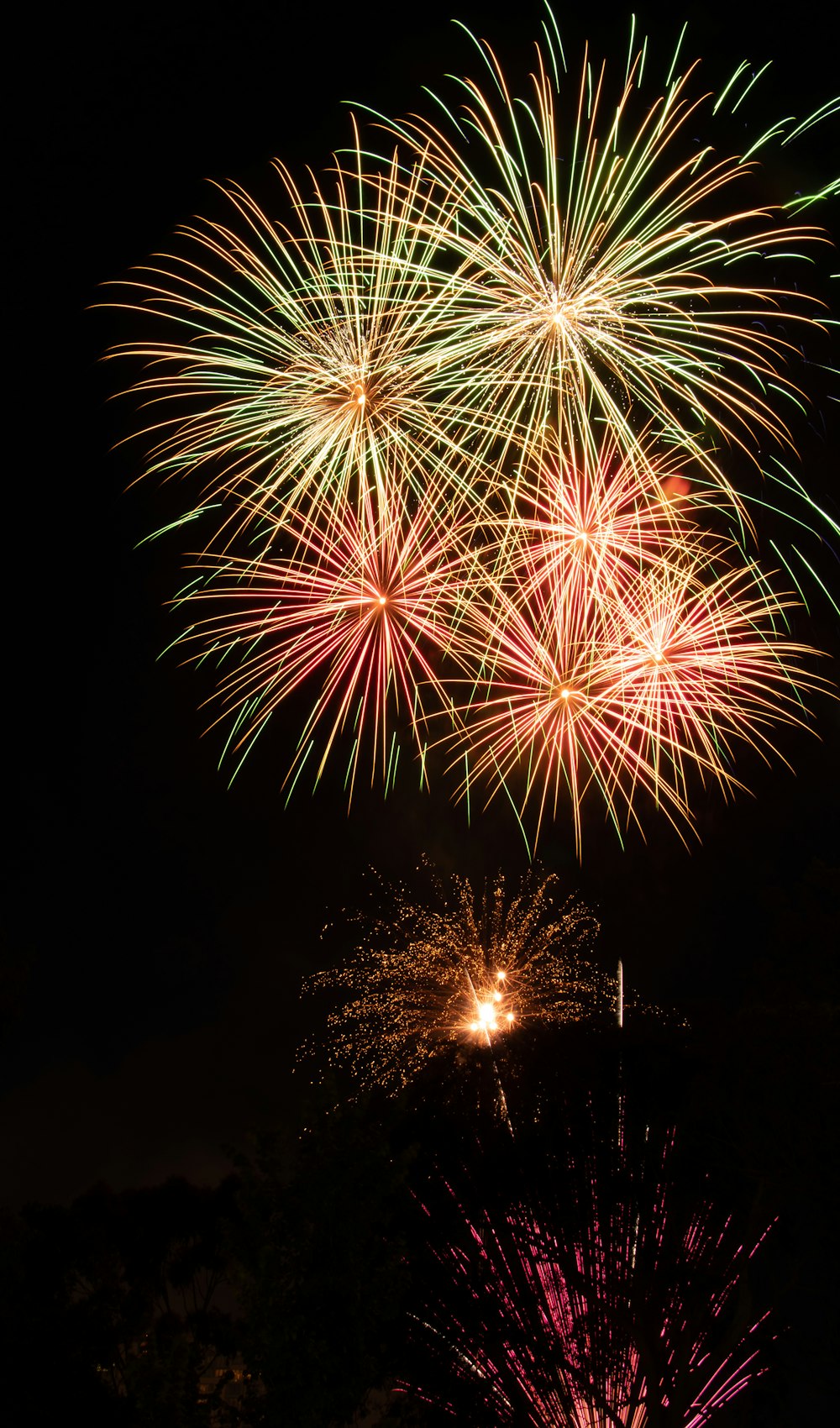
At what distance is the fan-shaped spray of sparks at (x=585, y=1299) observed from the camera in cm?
1945

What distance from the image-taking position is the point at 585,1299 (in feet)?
66.2

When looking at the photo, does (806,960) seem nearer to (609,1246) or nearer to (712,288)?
(609,1246)

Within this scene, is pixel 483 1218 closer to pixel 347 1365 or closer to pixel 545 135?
pixel 347 1365

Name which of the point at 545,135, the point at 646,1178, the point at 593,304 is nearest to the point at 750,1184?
the point at 646,1178

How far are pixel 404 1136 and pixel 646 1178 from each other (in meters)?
4.90

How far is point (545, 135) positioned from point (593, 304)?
5.57 ft

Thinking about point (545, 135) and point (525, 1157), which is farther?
point (525, 1157)

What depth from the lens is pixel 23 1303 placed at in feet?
57.0

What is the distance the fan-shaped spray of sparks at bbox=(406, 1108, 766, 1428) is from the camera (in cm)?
1945

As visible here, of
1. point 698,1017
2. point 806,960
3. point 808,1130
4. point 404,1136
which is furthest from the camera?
point 806,960

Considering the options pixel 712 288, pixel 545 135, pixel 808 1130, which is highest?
pixel 545 135

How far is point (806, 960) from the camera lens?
30.9 metres

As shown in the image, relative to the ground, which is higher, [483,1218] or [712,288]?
[712,288]

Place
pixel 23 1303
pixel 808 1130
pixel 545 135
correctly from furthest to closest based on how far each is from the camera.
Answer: pixel 808 1130, pixel 23 1303, pixel 545 135
